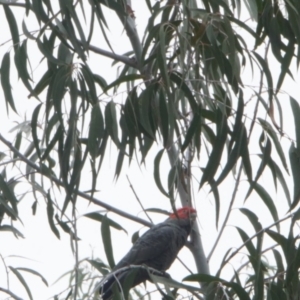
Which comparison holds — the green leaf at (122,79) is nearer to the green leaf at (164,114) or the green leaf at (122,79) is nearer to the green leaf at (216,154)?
the green leaf at (164,114)

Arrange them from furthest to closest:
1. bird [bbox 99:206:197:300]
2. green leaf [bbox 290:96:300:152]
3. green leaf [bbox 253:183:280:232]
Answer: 1. bird [bbox 99:206:197:300]
2. green leaf [bbox 253:183:280:232]
3. green leaf [bbox 290:96:300:152]

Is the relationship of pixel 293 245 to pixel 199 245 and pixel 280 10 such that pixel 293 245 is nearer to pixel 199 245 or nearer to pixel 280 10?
pixel 199 245

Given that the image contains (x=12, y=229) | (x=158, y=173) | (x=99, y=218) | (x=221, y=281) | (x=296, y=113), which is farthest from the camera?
(x=12, y=229)

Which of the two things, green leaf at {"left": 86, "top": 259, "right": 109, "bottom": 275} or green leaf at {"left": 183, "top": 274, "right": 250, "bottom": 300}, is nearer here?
green leaf at {"left": 183, "top": 274, "right": 250, "bottom": 300}

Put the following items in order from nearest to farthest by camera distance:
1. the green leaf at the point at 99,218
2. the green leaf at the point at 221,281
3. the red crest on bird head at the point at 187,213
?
the green leaf at the point at 221,281
the red crest on bird head at the point at 187,213
the green leaf at the point at 99,218

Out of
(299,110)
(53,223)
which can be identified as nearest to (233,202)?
(299,110)

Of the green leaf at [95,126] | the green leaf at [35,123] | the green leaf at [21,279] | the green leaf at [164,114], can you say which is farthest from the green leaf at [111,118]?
the green leaf at [21,279]

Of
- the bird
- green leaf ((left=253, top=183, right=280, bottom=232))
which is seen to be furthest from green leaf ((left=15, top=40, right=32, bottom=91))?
the bird

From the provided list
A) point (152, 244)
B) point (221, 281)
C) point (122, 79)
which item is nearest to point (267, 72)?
point (122, 79)

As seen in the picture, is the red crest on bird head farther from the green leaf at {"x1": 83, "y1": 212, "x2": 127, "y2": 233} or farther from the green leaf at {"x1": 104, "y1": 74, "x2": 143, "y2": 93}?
the green leaf at {"x1": 104, "y1": 74, "x2": 143, "y2": 93}

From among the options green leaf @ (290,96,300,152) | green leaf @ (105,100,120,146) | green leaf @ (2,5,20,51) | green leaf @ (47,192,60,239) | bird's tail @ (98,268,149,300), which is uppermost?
green leaf @ (2,5,20,51)

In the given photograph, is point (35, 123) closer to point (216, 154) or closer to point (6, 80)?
point (6, 80)

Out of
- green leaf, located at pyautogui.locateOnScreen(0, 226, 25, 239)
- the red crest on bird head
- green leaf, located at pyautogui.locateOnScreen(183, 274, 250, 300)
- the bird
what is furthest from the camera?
the bird

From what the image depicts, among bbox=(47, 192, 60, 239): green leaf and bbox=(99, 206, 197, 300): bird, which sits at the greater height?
bbox=(47, 192, 60, 239): green leaf
